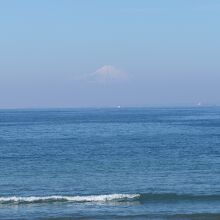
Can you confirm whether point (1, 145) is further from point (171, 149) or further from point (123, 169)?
point (123, 169)

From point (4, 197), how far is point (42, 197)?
3.24 metres

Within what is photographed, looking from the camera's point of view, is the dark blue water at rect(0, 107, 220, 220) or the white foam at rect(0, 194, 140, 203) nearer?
the dark blue water at rect(0, 107, 220, 220)

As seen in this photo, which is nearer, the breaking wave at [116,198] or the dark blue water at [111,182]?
the dark blue water at [111,182]

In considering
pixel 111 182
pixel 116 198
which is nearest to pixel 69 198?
pixel 116 198

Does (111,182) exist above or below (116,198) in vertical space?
above

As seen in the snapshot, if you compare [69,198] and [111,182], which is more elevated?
[111,182]

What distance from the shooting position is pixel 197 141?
4254 inches

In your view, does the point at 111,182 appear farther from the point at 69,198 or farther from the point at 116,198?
the point at 69,198

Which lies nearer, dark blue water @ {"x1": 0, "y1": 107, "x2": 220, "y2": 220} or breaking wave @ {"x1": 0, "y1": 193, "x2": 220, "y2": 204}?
dark blue water @ {"x1": 0, "y1": 107, "x2": 220, "y2": 220}

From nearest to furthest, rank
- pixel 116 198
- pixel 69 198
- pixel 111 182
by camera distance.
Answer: pixel 116 198 < pixel 69 198 < pixel 111 182

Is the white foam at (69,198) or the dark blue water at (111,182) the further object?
the white foam at (69,198)

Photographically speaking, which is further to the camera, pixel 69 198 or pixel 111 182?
pixel 111 182

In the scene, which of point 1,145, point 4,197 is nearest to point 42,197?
point 4,197

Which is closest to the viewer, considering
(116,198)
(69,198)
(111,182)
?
(116,198)
